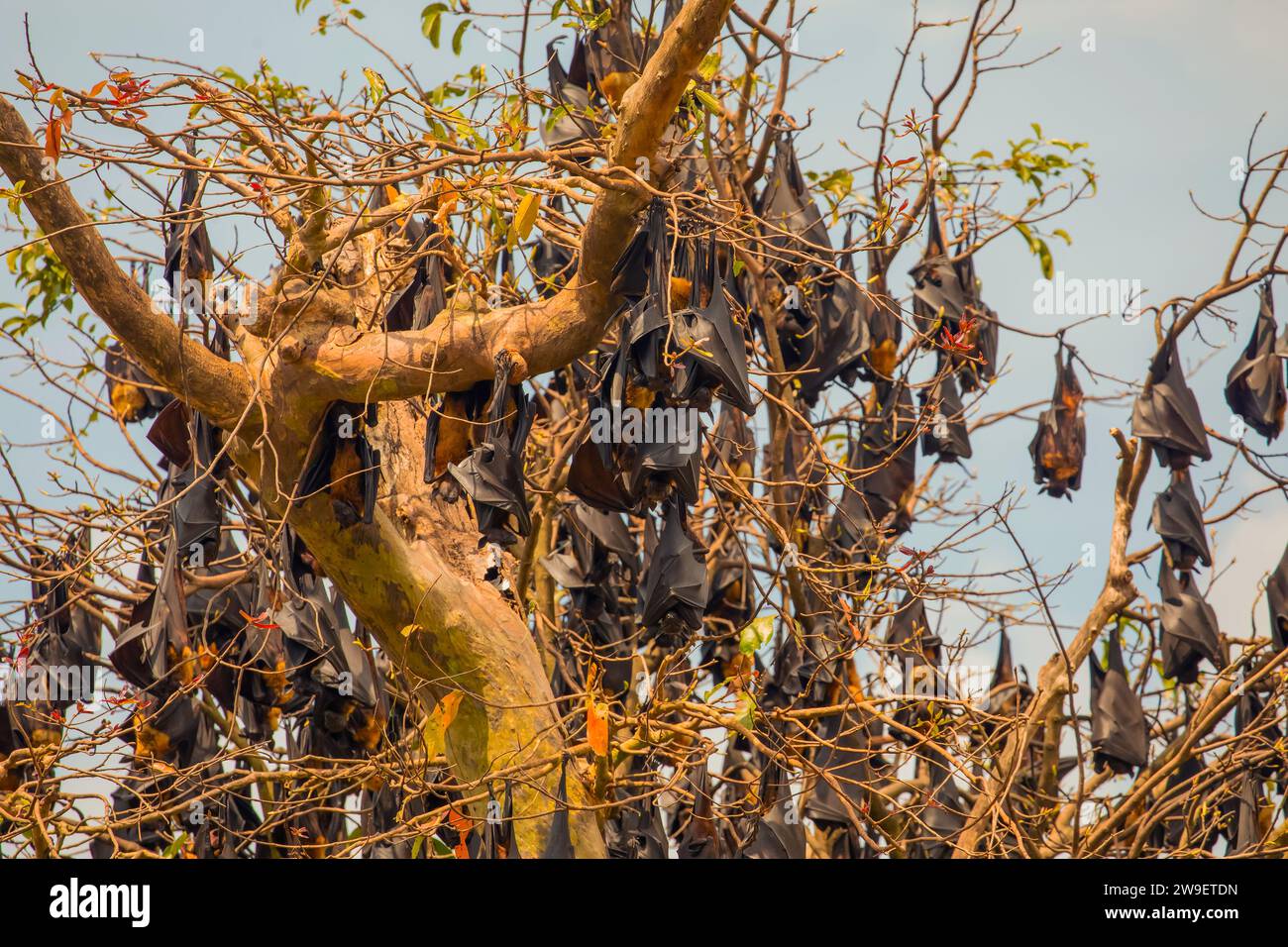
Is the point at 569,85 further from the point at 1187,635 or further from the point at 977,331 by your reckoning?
the point at 1187,635

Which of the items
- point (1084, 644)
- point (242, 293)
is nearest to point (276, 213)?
point (242, 293)

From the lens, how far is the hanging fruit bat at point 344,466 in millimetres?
4902

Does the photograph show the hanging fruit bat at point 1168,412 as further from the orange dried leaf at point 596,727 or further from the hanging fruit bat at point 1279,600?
the orange dried leaf at point 596,727

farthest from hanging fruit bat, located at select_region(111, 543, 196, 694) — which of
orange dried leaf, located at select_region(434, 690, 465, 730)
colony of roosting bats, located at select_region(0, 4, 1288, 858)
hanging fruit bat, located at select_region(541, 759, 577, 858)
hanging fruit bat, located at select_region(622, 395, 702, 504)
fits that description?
hanging fruit bat, located at select_region(622, 395, 702, 504)

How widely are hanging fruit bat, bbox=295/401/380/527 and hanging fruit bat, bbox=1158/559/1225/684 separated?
470cm

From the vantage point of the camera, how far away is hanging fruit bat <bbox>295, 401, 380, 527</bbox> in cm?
490

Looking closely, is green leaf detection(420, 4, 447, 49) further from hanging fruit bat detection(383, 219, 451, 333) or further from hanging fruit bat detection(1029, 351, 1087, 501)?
hanging fruit bat detection(1029, 351, 1087, 501)

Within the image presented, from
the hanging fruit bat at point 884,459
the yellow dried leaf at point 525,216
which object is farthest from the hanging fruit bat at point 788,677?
the yellow dried leaf at point 525,216

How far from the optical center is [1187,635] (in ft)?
24.1

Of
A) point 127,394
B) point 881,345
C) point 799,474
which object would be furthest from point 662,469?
point 127,394

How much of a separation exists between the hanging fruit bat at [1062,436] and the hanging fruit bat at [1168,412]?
54.4 inches

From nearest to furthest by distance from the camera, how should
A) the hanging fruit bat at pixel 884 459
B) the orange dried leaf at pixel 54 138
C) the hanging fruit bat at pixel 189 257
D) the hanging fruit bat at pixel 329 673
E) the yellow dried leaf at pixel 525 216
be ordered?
the orange dried leaf at pixel 54 138
the yellow dried leaf at pixel 525 216
the hanging fruit bat at pixel 189 257
the hanging fruit bat at pixel 329 673
the hanging fruit bat at pixel 884 459

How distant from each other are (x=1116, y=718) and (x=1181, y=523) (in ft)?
3.88
